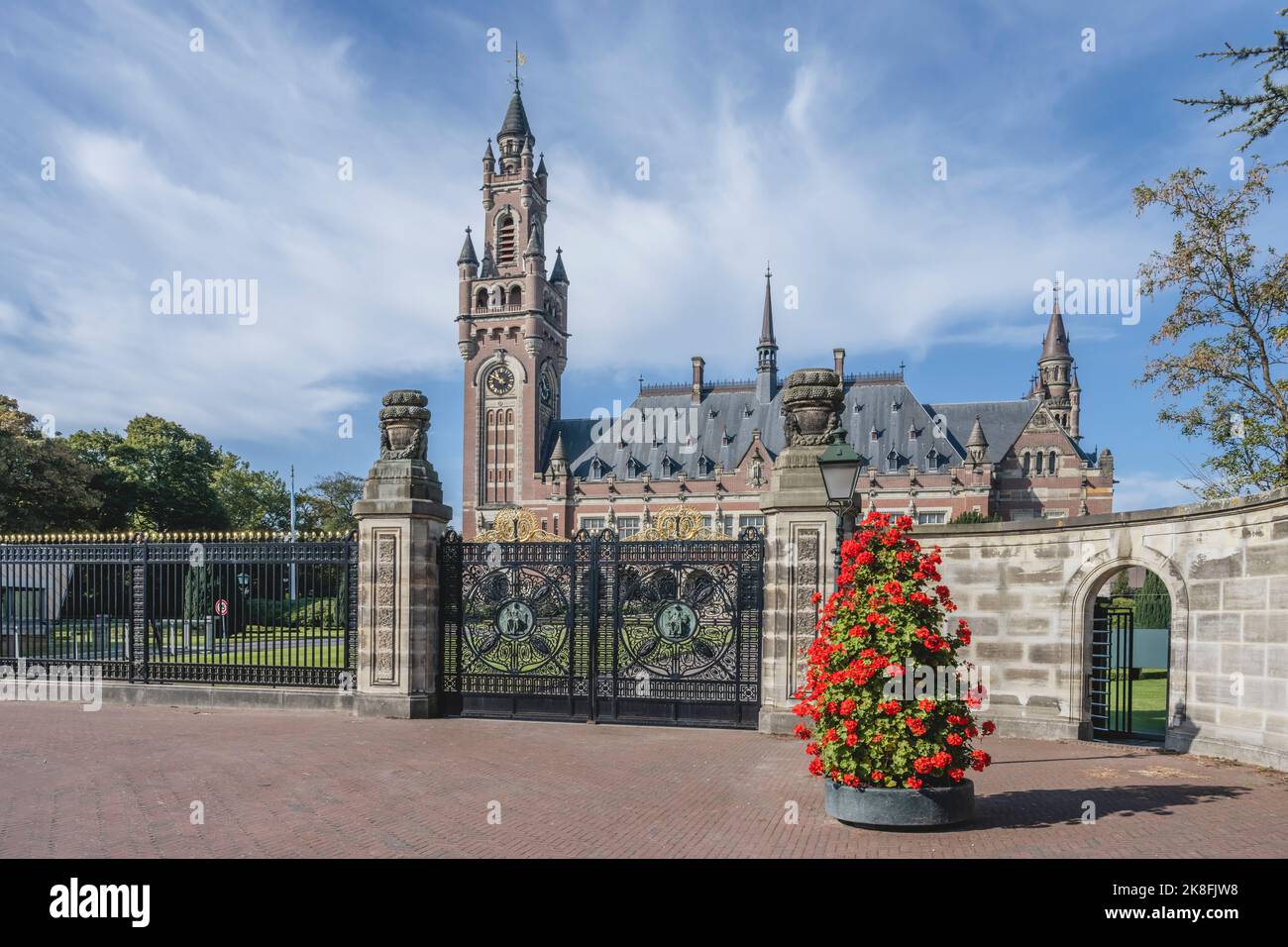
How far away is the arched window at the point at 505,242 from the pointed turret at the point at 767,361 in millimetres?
21795

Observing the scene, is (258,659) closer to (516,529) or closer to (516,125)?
(516,529)

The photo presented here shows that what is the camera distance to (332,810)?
A: 24.0 ft

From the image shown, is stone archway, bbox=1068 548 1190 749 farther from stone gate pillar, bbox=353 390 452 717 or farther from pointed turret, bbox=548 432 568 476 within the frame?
pointed turret, bbox=548 432 568 476

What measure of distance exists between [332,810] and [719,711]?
225 inches

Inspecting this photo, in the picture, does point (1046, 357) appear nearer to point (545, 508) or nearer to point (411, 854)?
point (545, 508)

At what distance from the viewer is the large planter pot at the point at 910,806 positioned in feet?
22.0

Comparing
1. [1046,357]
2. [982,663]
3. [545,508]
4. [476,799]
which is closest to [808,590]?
[982,663]

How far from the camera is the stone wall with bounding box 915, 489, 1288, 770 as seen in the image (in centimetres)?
930

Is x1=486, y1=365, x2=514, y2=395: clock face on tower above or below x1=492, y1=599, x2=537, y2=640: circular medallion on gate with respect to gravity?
above

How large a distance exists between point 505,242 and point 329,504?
30.0m

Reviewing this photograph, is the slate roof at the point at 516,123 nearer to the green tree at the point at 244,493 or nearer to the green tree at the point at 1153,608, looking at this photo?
the green tree at the point at 244,493

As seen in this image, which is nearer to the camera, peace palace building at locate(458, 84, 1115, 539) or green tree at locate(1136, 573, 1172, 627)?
green tree at locate(1136, 573, 1172, 627)

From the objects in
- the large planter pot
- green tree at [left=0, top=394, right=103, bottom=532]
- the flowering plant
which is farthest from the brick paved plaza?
green tree at [left=0, top=394, right=103, bottom=532]

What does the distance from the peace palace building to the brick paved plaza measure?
180 ft
